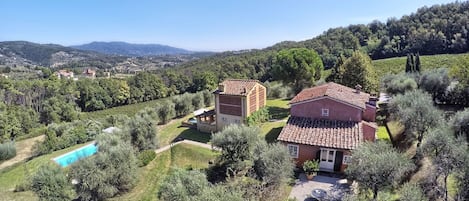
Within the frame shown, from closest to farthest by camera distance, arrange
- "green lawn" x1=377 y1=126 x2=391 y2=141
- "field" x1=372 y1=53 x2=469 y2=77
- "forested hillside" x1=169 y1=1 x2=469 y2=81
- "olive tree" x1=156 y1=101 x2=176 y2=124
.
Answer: "green lawn" x1=377 y1=126 x2=391 y2=141, "olive tree" x1=156 y1=101 x2=176 y2=124, "field" x1=372 y1=53 x2=469 y2=77, "forested hillside" x1=169 y1=1 x2=469 y2=81

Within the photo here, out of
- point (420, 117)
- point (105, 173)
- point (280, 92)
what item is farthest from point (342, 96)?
point (280, 92)

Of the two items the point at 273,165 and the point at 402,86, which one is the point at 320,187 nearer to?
the point at 273,165

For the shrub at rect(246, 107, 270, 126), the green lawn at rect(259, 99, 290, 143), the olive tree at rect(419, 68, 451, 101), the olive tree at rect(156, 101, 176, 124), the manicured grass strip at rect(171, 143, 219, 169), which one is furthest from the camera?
the olive tree at rect(156, 101, 176, 124)

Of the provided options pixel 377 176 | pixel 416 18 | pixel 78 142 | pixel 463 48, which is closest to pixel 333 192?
pixel 377 176

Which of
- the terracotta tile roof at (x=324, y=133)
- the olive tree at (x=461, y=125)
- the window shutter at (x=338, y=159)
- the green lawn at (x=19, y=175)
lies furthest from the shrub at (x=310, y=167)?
the green lawn at (x=19, y=175)

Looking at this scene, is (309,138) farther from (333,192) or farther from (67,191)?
(67,191)

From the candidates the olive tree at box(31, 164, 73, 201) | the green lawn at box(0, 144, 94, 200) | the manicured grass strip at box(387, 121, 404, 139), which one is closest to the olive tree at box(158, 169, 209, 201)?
the olive tree at box(31, 164, 73, 201)

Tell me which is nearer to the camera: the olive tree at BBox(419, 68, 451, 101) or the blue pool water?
the olive tree at BBox(419, 68, 451, 101)

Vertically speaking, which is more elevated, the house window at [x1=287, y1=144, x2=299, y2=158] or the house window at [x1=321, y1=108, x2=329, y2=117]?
the house window at [x1=321, y1=108, x2=329, y2=117]

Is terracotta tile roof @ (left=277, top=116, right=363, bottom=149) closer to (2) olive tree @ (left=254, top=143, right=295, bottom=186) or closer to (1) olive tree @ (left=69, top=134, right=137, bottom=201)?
(2) olive tree @ (left=254, top=143, right=295, bottom=186)
